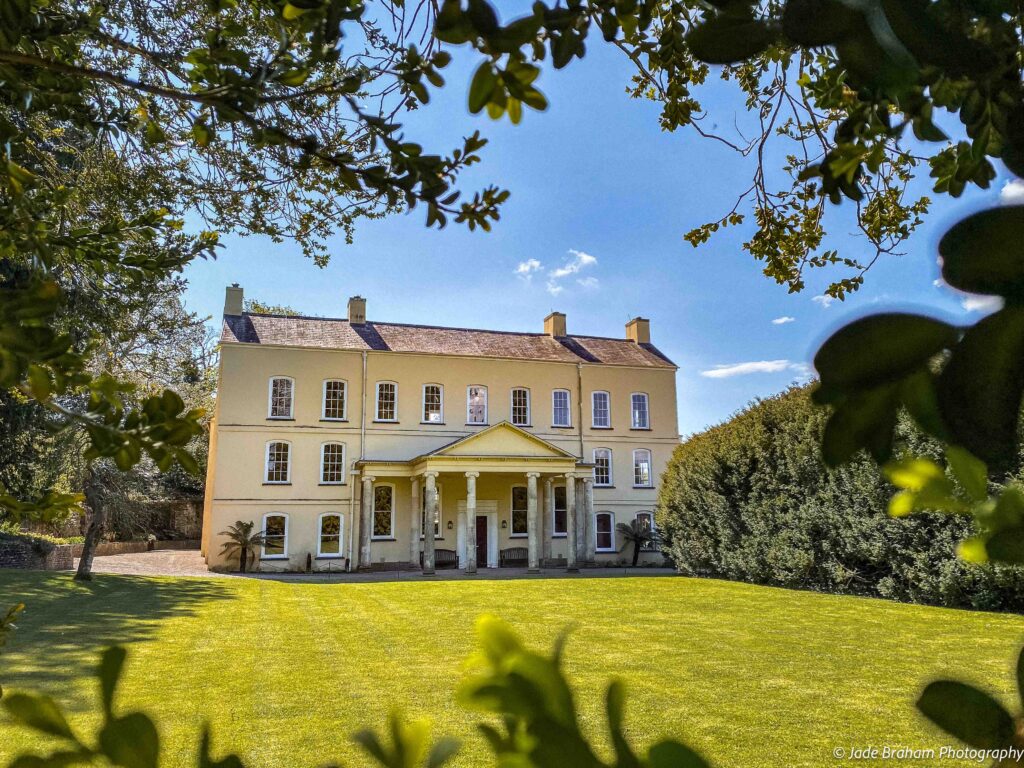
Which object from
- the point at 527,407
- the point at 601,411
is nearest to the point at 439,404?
the point at 527,407

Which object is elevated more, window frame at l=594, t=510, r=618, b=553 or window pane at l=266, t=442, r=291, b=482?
window pane at l=266, t=442, r=291, b=482

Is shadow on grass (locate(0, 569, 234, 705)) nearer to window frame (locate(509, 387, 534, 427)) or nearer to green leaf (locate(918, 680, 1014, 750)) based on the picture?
green leaf (locate(918, 680, 1014, 750))

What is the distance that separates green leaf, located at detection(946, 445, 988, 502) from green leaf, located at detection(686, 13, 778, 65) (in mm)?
331

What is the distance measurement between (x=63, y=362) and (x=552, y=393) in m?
25.9

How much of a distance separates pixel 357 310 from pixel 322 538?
28.3 feet

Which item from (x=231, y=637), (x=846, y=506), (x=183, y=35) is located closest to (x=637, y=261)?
(x=183, y=35)

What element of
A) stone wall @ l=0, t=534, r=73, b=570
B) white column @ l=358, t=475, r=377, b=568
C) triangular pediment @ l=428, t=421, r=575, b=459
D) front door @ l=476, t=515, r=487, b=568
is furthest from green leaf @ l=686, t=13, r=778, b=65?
front door @ l=476, t=515, r=487, b=568

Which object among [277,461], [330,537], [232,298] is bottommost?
[330,537]

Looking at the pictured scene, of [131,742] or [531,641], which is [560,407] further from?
[131,742]

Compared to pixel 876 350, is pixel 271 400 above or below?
above

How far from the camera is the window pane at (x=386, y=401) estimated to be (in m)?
25.0

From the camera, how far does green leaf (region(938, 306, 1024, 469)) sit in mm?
365

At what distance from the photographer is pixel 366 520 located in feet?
76.7

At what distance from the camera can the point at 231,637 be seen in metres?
9.29
